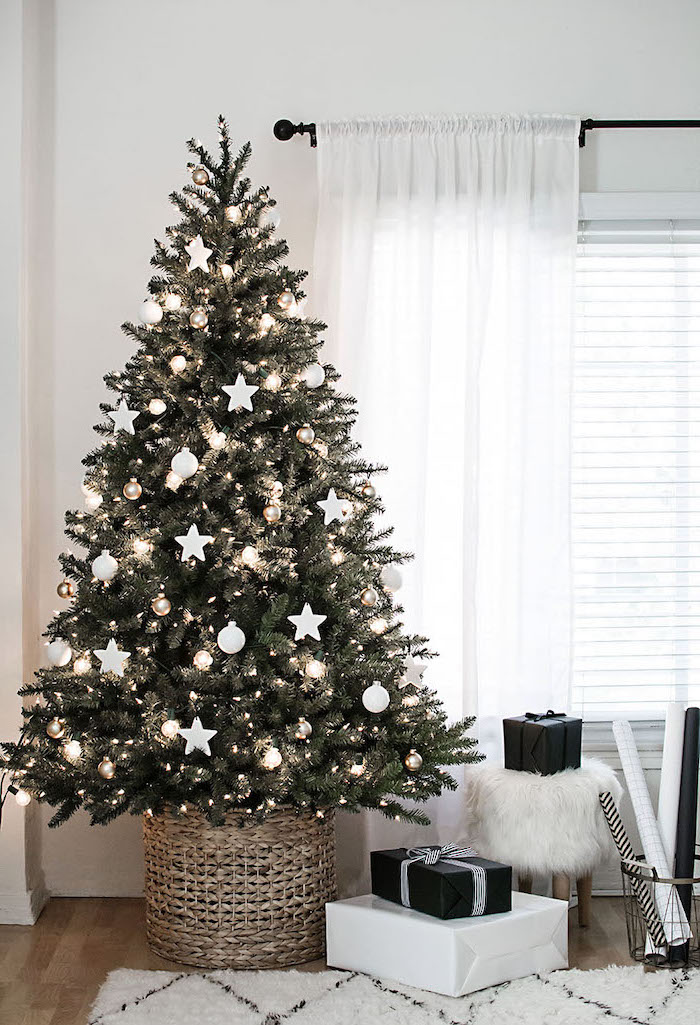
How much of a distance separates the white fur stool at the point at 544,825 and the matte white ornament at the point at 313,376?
1228mm

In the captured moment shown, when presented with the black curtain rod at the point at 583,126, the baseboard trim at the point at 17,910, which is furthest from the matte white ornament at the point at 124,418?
the baseboard trim at the point at 17,910

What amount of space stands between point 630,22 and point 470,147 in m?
0.71

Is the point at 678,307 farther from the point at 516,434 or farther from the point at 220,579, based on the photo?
the point at 220,579

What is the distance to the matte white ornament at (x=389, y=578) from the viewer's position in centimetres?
285

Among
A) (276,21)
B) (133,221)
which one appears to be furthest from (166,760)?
(276,21)

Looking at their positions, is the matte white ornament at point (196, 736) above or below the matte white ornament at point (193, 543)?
below

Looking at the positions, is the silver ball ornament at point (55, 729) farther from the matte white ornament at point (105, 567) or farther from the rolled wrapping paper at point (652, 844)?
the rolled wrapping paper at point (652, 844)

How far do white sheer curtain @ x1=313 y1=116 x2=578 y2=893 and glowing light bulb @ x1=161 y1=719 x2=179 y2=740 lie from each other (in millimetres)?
1006

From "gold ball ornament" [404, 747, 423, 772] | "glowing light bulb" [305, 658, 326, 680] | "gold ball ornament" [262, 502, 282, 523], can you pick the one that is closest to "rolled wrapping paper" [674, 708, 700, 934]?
"gold ball ornament" [404, 747, 423, 772]

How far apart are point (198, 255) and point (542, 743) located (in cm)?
164

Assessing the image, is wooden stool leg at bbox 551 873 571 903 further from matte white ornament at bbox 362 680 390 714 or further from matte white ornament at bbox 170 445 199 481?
matte white ornament at bbox 170 445 199 481

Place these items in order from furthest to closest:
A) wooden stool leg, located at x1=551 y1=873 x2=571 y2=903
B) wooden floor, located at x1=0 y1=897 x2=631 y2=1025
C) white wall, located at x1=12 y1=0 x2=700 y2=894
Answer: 1. white wall, located at x1=12 y1=0 x2=700 y2=894
2. wooden stool leg, located at x1=551 y1=873 x2=571 y2=903
3. wooden floor, located at x1=0 y1=897 x2=631 y2=1025

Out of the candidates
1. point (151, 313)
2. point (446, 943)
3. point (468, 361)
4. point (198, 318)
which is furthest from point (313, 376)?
point (446, 943)

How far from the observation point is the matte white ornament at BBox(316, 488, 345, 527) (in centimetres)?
274
